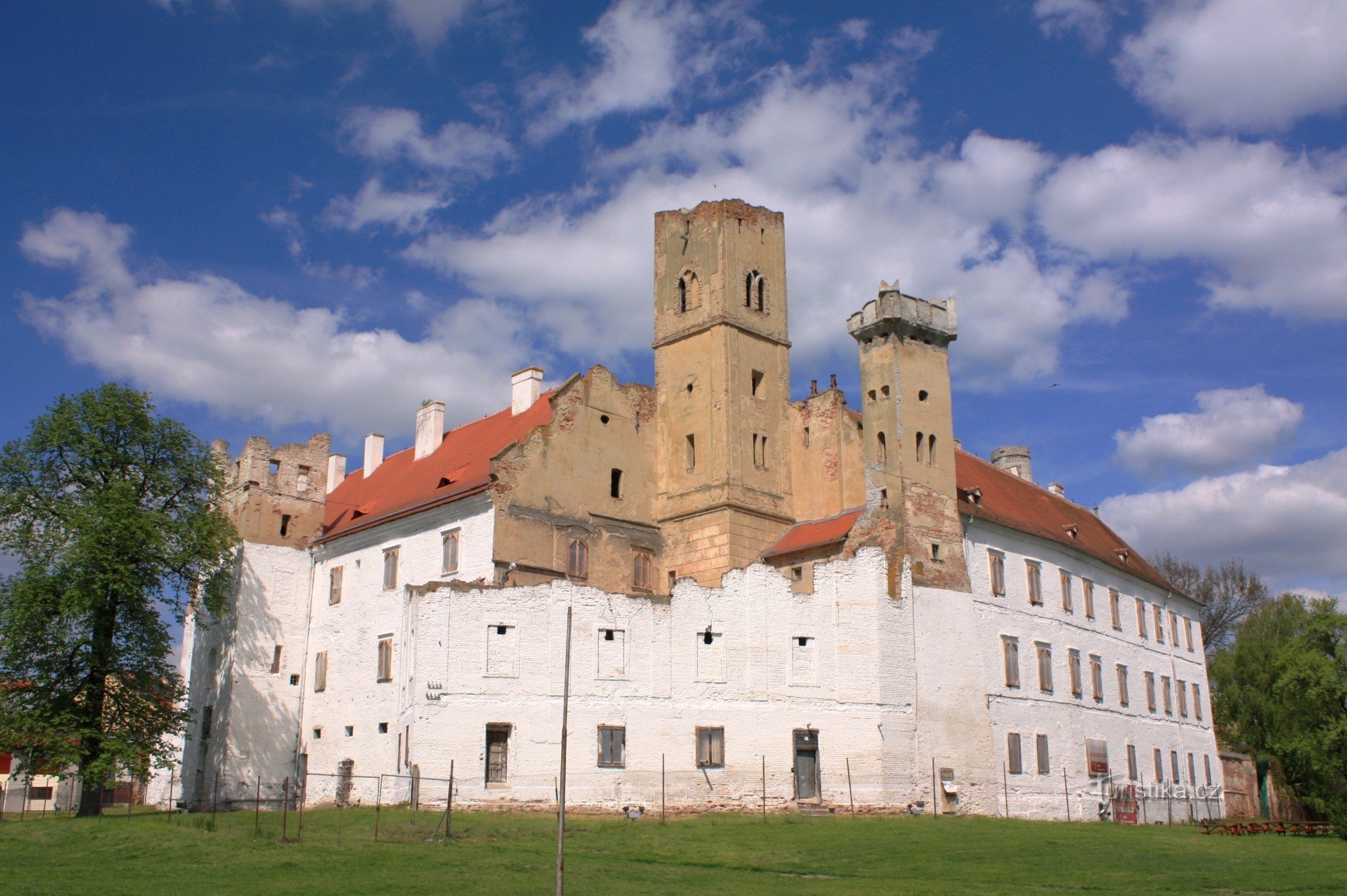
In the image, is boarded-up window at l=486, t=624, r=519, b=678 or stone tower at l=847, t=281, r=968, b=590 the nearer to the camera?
boarded-up window at l=486, t=624, r=519, b=678

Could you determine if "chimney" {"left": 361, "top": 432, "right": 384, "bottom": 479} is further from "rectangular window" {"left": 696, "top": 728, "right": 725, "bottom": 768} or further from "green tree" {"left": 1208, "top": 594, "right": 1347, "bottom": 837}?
"green tree" {"left": 1208, "top": 594, "right": 1347, "bottom": 837}

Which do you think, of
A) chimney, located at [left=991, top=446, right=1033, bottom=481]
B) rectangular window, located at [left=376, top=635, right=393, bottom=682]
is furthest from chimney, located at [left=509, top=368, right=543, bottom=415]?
chimney, located at [left=991, top=446, right=1033, bottom=481]

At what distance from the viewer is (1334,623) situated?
50.8 meters

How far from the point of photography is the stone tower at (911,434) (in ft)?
151

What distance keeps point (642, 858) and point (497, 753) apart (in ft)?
30.9

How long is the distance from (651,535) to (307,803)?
16.5 metres

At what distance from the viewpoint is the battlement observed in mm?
47875

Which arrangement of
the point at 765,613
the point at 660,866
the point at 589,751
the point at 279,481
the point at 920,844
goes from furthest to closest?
the point at 279,481 < the point at 765,613 < the point at 589,751 < the point at 920,844 < the point at 660,866

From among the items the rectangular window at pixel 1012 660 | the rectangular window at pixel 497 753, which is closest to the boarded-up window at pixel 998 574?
the rectangular window at pixel 1012 660

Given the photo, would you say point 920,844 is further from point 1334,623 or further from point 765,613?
point 1334,623

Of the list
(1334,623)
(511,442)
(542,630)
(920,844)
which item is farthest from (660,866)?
(1334,623)

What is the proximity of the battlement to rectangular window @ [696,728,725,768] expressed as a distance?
53.9ft

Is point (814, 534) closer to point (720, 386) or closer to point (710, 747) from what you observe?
point (720, 386)

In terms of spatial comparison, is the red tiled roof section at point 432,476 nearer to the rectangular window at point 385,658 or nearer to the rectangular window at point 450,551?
the rectangular window at point 450,551
